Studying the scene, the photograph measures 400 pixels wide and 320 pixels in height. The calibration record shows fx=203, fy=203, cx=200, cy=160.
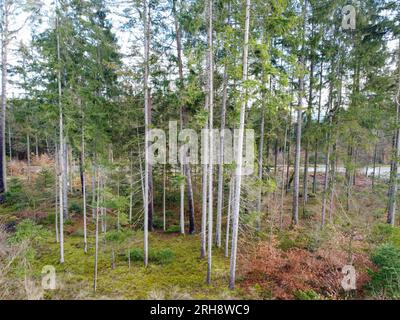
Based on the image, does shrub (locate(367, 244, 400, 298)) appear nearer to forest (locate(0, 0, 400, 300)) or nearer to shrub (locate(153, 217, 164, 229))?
forest (locate(0, 0, 400, 300))

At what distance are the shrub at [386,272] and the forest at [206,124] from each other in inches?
1.3

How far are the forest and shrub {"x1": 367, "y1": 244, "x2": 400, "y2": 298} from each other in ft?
0.11

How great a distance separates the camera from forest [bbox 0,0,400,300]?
6273 millimetres

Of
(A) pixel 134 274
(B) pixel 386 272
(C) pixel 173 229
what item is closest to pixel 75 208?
(C) pixel 173 229

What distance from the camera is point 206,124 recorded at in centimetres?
738

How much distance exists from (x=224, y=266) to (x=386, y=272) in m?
5.13

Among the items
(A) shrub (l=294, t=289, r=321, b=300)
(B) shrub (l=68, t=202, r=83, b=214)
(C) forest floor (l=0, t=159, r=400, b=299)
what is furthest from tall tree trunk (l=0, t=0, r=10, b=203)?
(A) shrub (l=294, t=289, r=321, b=300)

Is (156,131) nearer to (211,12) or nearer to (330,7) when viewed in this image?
(211,12)

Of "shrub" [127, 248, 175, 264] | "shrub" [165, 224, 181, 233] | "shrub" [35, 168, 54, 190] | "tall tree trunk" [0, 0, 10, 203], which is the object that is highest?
"tall tree trunk" [0, 0, 10, 203]

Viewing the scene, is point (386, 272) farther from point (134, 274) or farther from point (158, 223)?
point (158, 223)
